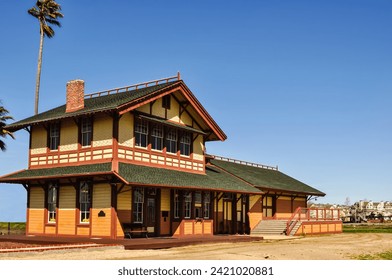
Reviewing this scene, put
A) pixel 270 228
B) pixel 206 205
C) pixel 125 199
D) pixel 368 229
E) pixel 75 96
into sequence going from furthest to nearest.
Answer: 1. pixel 368 229
2. pixel 270 228
3. pixel 206 205
4. pixel 75 96
5. pixel 125 199

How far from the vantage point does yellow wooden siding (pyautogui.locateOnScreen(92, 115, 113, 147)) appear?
91.1ft

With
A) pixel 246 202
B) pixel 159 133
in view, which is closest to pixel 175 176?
pixel 159 133

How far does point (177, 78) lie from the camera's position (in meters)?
31.9

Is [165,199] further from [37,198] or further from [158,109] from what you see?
[37,198]

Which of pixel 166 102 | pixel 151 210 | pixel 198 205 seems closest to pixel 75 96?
pixel 166 102

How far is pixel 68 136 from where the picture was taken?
29984 mm

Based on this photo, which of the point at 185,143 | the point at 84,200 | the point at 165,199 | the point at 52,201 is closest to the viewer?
the point at 84,200

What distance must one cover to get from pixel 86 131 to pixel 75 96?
314 cm

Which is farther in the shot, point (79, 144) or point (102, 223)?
point (79, 144)

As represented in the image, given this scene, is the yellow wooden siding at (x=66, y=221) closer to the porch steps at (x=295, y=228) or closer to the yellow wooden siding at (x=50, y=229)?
the yellow wooden siding at (x=50, y=229)

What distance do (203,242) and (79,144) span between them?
8.56 m

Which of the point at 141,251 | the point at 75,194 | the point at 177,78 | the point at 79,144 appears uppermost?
the point at 177,78
